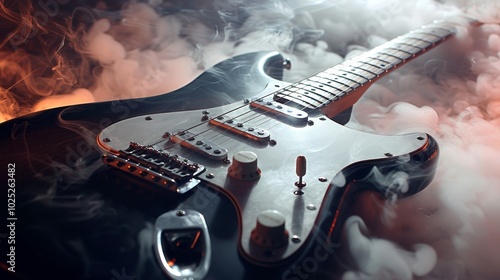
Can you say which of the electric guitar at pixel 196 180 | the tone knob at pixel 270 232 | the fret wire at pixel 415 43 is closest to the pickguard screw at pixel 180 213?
the electric guitar at pixel 196 180

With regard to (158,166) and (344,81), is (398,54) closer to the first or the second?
(344,81)

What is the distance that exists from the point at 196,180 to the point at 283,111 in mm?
353

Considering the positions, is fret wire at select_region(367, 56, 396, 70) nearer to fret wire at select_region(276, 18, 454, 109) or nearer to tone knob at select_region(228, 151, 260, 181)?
fret wire at select_region(276, 18, 454, 109)

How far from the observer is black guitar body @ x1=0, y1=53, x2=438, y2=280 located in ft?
2.59

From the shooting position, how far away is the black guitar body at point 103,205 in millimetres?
788

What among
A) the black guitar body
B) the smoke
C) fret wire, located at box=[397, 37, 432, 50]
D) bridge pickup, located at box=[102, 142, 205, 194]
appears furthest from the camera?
A: fret wire, located at box=[397, 37, 432, 50]

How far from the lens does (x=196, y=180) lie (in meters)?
0.98

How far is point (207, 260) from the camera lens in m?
0.80

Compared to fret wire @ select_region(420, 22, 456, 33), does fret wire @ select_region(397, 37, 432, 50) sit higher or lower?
lower

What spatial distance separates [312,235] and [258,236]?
0.32 feet

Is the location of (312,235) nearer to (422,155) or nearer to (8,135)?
(422,155)

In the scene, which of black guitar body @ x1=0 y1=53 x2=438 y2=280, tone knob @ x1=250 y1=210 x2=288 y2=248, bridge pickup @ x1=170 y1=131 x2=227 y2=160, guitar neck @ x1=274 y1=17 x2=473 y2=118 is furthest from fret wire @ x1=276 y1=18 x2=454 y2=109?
tone knob @ x1=250 y1=210 x2=288 y2=248

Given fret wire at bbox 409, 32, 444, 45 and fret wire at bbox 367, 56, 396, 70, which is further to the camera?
fret wire at bbox 409, 32, 444, 45

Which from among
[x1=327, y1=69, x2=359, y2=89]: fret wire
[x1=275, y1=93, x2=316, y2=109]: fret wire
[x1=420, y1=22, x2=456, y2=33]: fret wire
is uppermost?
[x1=420, y1=22, x2=456, y2=33]: fret wire
